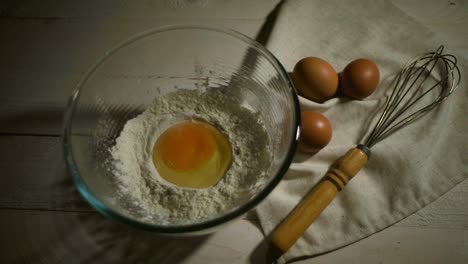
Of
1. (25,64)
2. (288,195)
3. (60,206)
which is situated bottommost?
(60,206)

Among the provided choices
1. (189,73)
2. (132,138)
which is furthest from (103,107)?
(189,73)

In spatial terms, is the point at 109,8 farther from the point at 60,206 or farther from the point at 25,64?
the point at 60,206

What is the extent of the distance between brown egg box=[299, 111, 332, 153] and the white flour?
113mm

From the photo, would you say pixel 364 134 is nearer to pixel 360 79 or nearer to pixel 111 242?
pixel 360 79

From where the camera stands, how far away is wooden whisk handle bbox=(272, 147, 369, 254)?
3.07ft

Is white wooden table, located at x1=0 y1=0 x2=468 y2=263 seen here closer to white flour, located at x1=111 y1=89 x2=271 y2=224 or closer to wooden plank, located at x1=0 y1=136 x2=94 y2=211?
wooden plank, located at x1=0 y1=136 x2=94 y2=211

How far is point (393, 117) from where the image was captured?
3.56ft

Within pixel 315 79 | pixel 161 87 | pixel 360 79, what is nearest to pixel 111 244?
pixel 161 87

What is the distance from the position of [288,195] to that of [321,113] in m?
0.27

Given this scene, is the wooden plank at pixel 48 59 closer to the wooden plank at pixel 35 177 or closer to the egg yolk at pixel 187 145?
the wooden plank at pixel 35 177

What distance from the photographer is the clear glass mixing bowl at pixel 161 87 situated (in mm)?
873

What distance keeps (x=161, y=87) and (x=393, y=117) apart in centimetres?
73

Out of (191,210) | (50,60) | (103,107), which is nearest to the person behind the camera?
(191,210)

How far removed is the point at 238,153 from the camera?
102cm
